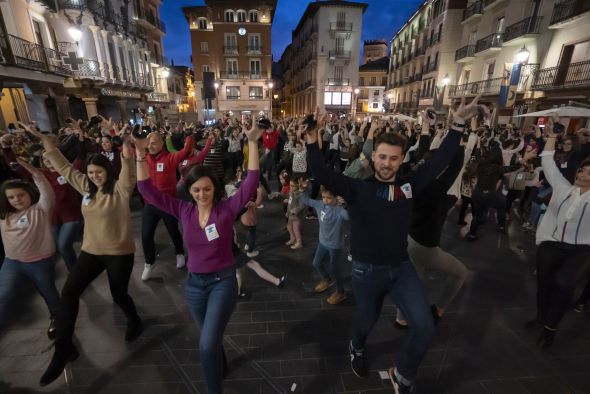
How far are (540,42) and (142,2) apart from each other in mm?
29619

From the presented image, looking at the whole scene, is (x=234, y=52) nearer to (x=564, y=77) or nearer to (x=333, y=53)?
(x=333, y=53)

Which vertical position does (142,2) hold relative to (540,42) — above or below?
above

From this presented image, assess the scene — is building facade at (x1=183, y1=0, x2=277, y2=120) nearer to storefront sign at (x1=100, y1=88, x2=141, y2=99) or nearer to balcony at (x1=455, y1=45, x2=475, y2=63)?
storefront sign at (x1=100, y1=88, x2=141, y2=99)

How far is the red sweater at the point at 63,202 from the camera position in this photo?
12.1 feet

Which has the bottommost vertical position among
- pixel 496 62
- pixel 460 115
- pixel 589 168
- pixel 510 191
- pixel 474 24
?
pixel 510 191

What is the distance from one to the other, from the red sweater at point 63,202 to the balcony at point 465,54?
25577 mm

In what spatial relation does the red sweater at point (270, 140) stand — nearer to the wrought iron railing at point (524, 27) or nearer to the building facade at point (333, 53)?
the wrought iron railing at point (524, 27)

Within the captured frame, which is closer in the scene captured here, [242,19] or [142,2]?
[142,2]

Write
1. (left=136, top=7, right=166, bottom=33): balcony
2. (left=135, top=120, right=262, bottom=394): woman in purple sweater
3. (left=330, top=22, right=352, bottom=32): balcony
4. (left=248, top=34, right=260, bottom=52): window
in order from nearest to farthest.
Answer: (left=135, top=120, right=262, bottom=394): woman in purple sweater < (left=136, top=7, right=166, bottom=33): balcony < (left=330, top=22, right=352, bottom=32): balcony < (left=248, top=34, right=260, bottom=52): window

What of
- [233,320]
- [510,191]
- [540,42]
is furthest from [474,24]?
[233,320]

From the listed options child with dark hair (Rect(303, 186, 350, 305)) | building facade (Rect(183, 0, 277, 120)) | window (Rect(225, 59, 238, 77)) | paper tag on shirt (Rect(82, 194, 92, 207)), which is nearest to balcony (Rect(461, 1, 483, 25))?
building facade (Rect(183, 0, 277, 120))

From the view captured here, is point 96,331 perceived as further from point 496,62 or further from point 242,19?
point 242,19

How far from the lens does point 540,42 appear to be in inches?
621

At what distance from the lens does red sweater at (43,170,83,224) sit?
3.68m
